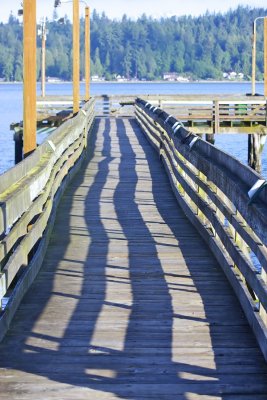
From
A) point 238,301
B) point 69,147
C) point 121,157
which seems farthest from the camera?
point 121,157

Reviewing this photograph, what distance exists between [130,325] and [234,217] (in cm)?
159

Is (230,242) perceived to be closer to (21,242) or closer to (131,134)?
(21,242)

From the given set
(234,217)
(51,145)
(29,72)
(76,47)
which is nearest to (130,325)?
(234,217)

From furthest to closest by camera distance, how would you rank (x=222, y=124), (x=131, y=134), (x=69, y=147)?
(x=222, y=124)
(x=131, y=134)
(x=69, y=147)

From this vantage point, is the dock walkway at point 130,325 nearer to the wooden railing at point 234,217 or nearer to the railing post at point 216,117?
the wooden railing at point 234,217

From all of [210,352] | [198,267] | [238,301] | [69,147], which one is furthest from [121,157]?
[210,352]

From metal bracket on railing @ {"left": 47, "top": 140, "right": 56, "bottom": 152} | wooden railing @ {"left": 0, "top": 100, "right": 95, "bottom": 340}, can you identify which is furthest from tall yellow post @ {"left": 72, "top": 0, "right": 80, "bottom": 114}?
wooden railing @ {"left": 0, "top": 100, "right": 95, "bottom": 340}

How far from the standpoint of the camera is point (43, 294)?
28.1ft

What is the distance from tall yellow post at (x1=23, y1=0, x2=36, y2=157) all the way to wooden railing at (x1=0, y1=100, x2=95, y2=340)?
229 mm

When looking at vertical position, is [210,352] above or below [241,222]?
below

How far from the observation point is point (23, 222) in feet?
28.3

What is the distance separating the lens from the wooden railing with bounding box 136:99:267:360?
277 inches

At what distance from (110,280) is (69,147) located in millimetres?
9428

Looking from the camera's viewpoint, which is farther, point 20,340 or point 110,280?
point 110,280
